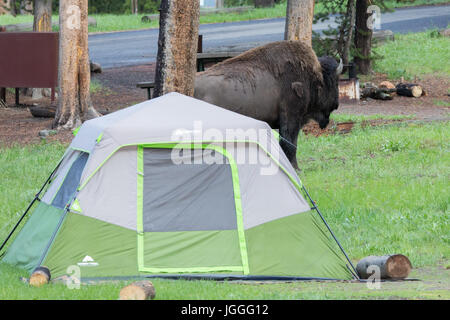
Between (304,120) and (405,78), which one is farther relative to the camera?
(405,78)

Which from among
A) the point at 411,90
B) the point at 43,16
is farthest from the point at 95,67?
the point at 411,90

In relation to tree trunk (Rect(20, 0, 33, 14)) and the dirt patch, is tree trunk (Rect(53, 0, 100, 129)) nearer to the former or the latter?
the dirt patch

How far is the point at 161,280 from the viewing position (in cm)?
782

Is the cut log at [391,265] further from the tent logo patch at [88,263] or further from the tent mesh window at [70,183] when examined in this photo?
the tent mesh window at [70,183]

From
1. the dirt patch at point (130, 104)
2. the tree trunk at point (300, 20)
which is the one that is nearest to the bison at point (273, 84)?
the tree trunk at point (300, 20)

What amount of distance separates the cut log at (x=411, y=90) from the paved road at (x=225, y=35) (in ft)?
18.3

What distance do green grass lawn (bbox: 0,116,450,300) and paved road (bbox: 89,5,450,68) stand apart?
10271 millimetres

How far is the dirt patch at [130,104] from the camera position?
1695 centimetres

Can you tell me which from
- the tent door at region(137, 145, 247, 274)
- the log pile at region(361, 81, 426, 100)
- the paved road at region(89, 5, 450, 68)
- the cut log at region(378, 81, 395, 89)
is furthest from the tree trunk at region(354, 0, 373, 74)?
the tent door at region(137, 145, 247, 274)

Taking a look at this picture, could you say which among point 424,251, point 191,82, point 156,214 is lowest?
point 424,251

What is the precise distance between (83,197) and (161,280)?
1131mm

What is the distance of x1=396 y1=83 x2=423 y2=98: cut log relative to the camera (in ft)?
67.1
